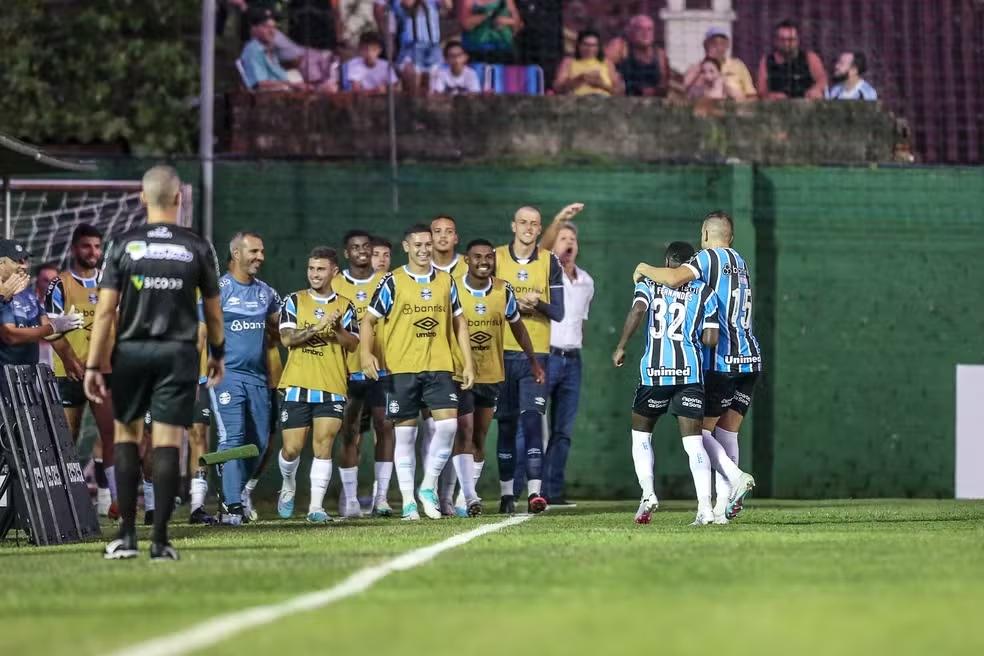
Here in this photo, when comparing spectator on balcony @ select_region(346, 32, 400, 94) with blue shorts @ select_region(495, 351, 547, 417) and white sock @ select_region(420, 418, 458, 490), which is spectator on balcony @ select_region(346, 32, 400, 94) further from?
white sock @ select_region(420, 418, 458, 490)

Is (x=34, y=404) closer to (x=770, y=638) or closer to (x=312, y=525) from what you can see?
(x=312, y=525)

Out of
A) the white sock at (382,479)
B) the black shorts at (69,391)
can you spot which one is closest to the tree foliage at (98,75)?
the black shorts at (69,391)

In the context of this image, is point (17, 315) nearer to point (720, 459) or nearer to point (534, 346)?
point (534, 346)

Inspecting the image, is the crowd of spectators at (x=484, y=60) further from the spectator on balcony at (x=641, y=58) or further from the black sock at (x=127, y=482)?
the black sock at (x=127, y=482)

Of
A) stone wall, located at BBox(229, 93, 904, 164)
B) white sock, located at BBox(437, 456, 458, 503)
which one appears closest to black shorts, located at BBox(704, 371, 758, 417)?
white sock, located at BBox(437, 456, 458, 503)

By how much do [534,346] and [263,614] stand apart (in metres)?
8.96

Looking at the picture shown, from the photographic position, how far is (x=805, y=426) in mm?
19266

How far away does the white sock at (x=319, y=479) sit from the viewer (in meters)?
14.6

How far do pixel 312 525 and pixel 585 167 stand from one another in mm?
6773

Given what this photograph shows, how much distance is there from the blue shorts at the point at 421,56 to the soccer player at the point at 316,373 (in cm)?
575

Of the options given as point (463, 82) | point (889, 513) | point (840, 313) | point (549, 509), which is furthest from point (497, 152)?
point (889, 513)

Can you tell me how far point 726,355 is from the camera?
1362 cm

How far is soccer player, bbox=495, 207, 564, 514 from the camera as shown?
50.7ft

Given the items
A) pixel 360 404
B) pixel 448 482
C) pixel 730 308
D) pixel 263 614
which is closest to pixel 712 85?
pixel 360 404
